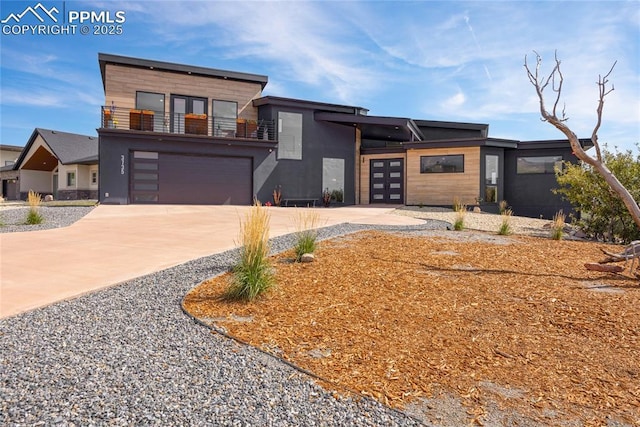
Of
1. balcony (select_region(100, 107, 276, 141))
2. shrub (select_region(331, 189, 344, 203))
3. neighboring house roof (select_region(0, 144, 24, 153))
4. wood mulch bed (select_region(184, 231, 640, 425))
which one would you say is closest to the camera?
wood mulch bed (select_region(184, 231, 640, 425))

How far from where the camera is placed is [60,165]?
24.5m

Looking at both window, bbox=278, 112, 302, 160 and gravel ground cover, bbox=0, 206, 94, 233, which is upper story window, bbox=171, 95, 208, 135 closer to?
window, bbox=278, 112, 302, 160

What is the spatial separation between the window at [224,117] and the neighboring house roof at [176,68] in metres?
1.24

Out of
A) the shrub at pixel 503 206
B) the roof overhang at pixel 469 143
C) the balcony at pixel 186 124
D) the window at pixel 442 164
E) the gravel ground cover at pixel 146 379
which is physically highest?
the balcony at pixel 186 124

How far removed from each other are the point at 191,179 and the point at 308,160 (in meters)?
5.68

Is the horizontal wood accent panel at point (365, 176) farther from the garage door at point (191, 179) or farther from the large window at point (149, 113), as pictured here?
the large window at point (149, 113)

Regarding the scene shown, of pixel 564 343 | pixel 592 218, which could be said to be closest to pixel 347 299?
pixel 564 343

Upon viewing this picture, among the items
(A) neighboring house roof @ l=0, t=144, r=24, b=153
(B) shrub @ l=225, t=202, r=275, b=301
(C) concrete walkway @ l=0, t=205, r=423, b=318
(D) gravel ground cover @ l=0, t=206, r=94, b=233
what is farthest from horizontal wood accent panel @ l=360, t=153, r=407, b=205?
(A) neighboring house roof @ l=0, t=144, r=24, b=153

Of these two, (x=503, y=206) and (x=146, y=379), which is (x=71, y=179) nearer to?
(x=503, y=206)

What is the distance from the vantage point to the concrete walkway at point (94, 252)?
413 cm

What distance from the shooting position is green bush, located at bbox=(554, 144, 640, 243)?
10906 mm

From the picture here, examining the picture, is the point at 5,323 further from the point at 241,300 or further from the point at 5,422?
the point at 241,300

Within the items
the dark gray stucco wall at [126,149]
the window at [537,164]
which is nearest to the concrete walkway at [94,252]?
A: the dark gray stucco wall at [126,149]

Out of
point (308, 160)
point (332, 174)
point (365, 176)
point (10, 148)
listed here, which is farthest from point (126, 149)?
point (10, 148)
